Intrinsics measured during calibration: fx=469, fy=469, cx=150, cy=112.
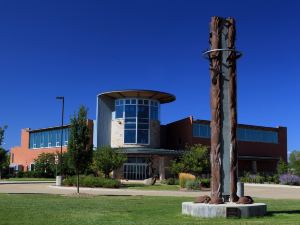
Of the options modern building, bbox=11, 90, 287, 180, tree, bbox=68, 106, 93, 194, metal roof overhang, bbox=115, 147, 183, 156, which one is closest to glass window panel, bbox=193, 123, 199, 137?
modern building, bbox=11, 90, 287, 180

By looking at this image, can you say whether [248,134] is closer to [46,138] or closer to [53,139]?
[53,139]

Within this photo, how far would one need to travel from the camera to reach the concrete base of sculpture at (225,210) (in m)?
13.5

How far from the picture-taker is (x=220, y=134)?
15172mm

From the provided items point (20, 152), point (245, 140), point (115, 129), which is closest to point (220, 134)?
point (115, 129)

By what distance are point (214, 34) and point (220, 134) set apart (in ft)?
11.0

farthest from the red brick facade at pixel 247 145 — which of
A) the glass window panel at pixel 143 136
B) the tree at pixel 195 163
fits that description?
the tree at pixel 195 163

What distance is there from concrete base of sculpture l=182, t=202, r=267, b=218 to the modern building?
144 feet

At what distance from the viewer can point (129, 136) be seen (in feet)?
210

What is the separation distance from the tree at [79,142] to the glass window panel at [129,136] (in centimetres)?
3405

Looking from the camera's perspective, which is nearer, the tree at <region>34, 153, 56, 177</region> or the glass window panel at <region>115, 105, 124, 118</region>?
the glass window panel at <region>115, 105, 124, 118</region>

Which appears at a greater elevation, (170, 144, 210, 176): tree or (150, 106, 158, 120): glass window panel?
(150, 106, 158, 120): glass window panel

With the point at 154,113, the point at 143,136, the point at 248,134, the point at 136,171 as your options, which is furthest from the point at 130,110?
the point at 248,134

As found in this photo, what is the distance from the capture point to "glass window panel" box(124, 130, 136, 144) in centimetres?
6388

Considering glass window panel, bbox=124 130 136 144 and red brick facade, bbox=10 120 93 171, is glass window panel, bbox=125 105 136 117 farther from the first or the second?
red brick facade, bbox=10 120 93 171
